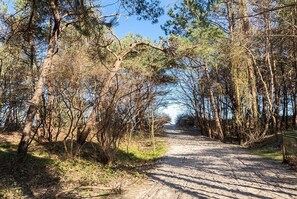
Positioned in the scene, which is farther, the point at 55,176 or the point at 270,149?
the point at 270,149

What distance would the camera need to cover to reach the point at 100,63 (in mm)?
13469

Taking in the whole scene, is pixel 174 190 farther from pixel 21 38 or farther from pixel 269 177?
pixel 21 38

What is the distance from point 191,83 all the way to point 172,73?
3.64 metres

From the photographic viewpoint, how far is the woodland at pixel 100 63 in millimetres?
9625

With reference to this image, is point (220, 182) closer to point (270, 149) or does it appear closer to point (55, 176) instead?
point (55, 176)

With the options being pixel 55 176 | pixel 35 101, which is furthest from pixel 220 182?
pixel 35 101

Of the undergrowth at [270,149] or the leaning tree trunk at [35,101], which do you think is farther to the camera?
the undergrowth at [270,149]

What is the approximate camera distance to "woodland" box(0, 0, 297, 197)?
9.62m

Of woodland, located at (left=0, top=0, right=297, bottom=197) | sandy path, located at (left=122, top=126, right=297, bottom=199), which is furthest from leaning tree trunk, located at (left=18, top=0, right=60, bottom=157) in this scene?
sandy path, located at (left=122, top=126, right=297, bottom=199)

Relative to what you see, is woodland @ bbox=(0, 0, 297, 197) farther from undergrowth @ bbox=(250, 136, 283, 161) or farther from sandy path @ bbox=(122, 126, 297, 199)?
sandy path @ bbox=(122, 126, 297, 199)

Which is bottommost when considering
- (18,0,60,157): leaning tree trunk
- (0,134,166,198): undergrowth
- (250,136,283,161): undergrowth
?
(0,134,166,198): undergrowth

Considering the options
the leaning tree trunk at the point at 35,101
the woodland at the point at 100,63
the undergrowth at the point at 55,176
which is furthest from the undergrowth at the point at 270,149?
the leaning tree trunk at the point at 35,101

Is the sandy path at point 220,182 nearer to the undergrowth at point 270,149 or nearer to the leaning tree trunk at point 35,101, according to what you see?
the undergrowth at point 270,149

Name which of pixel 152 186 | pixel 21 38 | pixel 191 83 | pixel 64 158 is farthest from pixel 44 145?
pixel 191 83
